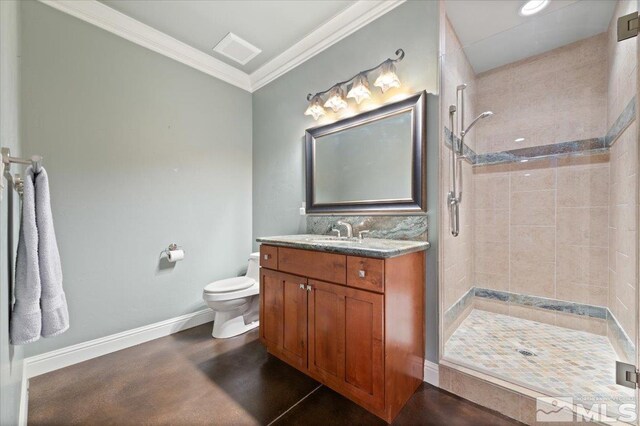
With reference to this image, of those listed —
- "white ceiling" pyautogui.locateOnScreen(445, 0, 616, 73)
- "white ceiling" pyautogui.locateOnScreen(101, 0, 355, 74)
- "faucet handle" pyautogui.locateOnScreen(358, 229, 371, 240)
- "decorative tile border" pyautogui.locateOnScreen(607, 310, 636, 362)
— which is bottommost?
"decorative tile border" pyautogui.locateOnScreen(607, 310, 636, 362)

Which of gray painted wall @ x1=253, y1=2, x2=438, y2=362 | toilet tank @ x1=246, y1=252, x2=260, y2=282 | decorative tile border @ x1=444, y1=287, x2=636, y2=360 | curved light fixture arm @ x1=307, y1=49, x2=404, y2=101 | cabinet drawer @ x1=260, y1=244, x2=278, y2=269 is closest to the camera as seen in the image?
decorative tile border @ x1=444, y1=287, x2=636, y2=360

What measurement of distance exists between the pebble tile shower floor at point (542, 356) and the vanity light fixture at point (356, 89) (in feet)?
6.25

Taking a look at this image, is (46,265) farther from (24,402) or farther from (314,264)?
(314,264)

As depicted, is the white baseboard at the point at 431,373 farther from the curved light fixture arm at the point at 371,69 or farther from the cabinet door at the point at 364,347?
the curved light fixture arm at the point at 371,69

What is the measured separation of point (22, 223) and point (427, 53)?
2.33m

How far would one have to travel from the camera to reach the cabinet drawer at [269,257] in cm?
188

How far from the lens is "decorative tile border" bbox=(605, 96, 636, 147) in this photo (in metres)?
1.35

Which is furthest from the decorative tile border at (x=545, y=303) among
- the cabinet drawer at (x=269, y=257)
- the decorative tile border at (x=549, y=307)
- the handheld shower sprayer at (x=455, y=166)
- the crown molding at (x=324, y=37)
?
the crown molding at (x=324, y=37)

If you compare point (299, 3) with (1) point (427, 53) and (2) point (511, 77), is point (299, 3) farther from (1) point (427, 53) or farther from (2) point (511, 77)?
(2) point (511, 77)

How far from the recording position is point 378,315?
1.30 m

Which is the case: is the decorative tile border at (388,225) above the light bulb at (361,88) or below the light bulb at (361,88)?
below

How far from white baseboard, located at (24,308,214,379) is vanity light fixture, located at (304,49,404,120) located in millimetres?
2315

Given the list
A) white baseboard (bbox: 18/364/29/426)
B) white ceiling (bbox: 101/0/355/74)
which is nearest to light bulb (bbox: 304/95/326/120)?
white ceiling (bbox: 101/0/355/74)

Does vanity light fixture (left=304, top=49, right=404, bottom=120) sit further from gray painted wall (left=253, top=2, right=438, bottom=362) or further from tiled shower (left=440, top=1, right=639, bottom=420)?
tiled shower (left=440, top=1, right=639, bottom=420)
